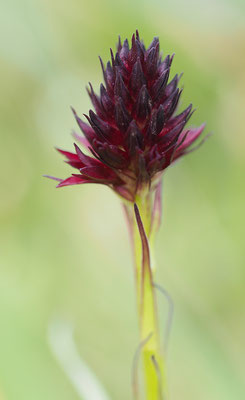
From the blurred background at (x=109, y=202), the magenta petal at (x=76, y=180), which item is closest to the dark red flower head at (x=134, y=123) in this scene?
the magenta petal at (x=76, y=180)

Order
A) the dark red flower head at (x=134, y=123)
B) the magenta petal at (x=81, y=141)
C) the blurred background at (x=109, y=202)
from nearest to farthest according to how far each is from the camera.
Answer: the dark red flower head at (x=134, y=123)
the magenta petal at (x=81, y=141)
the blurred background at (x=109, y=202)

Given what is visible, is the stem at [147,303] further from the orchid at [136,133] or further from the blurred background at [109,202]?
the blurred background at [109,202]

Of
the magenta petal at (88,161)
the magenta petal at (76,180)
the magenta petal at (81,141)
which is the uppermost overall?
the magenta petal at (81,141)

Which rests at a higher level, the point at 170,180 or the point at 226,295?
the point at 170,180

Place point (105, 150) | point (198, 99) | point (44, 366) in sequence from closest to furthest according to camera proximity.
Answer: point (105, 150) → point (44, 366) → point (198, 99)

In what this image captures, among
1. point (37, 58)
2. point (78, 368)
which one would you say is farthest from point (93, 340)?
point (37, 58)

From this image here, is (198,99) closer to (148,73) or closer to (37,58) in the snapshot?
(37,58)

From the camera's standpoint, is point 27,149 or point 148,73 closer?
point 148,73
